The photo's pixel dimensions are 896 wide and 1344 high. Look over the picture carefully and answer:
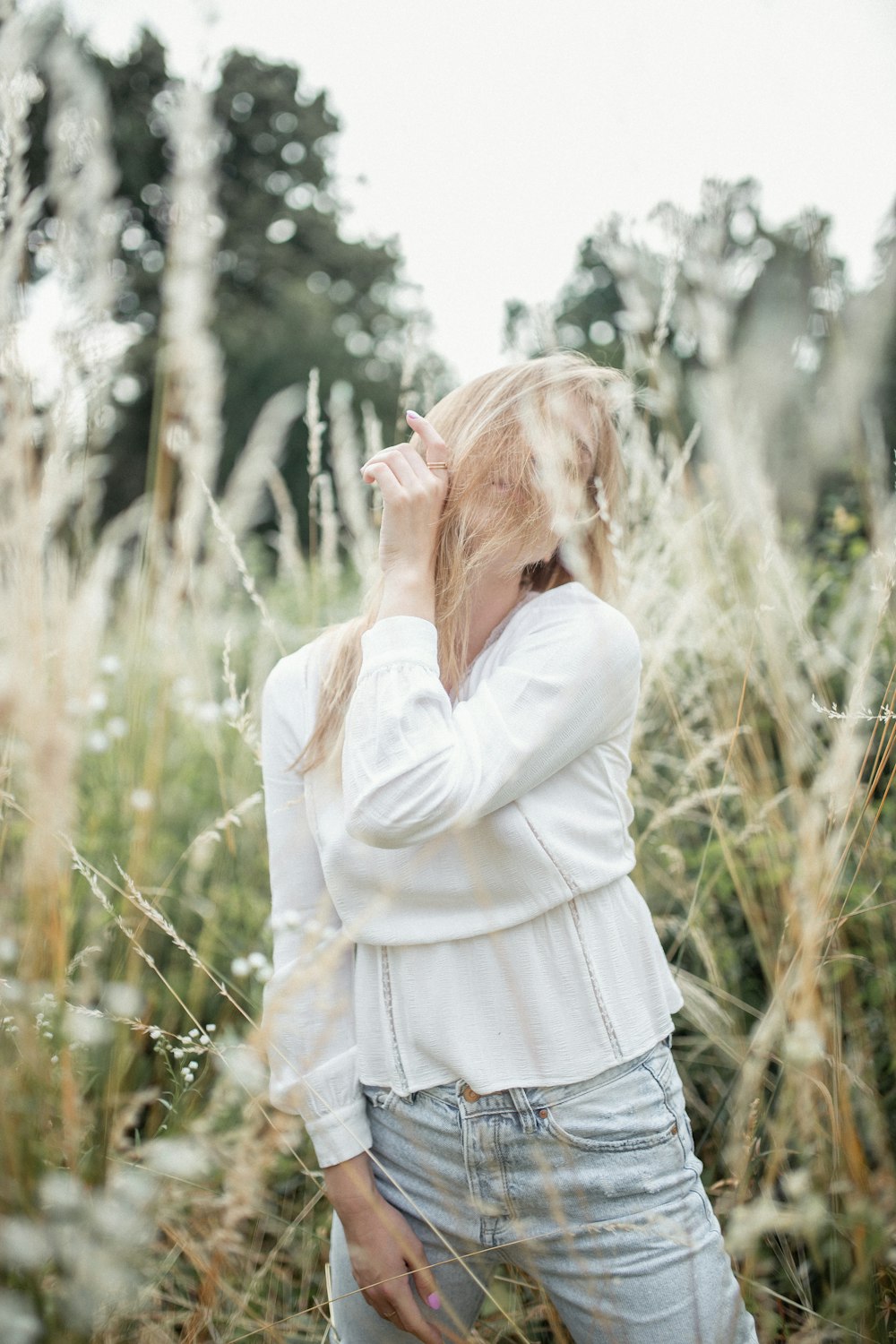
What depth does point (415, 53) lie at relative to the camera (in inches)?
68.6

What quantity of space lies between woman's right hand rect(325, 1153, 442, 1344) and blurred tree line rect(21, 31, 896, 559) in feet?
3.95

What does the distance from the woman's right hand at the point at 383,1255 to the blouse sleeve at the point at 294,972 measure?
0.04 m

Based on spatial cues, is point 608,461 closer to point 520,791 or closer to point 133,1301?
point 520,791

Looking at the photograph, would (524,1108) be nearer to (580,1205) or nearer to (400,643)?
(580,1205)

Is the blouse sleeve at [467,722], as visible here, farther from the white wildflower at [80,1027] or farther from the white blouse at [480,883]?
the white wildflower at [80,1027]

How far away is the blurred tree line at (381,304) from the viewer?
1.58 metres

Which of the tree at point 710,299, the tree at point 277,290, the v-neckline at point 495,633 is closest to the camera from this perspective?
the v-neckline at point 495,633

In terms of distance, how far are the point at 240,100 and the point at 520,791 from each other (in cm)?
1663

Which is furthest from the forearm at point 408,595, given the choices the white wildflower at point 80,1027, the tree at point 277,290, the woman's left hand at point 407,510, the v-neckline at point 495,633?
the tree at point 277,290

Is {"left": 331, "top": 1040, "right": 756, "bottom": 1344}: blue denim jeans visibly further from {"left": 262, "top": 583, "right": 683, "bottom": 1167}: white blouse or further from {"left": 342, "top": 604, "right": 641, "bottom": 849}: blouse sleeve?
{"left": 342, "top": 604, "right": 641, "bottom": 849}: blouse sleeve

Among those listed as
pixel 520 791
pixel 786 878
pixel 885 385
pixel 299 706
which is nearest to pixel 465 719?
pixel 520 791

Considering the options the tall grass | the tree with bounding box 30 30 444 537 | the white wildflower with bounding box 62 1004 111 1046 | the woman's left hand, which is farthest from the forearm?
the tree with bounding box 30 30 444 537

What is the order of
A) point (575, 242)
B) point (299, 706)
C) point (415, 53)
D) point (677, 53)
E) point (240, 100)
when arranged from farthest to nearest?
point (240, 100) < point (575, 242) < point (415, 53) < point (677, 53) < point (299, 706)

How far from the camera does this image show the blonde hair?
1.09 meters
